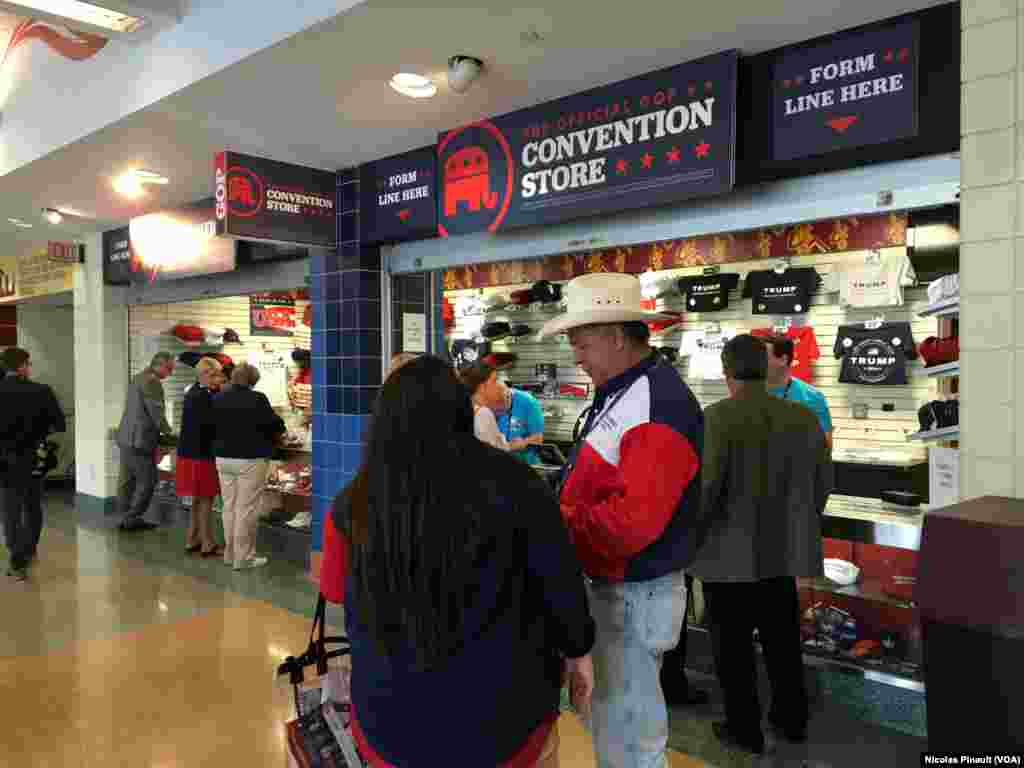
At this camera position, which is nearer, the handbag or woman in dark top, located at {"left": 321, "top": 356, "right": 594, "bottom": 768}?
woman in dark top, located at {"left": 321, "top": 356, "right": 594, "bottom": 768}

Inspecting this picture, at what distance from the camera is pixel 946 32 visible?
129 inches

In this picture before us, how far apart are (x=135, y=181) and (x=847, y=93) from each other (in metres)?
5.58

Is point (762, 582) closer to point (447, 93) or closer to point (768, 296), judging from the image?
point (447, 93)

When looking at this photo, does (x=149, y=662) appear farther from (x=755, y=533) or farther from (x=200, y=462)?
(x=755, y=533)

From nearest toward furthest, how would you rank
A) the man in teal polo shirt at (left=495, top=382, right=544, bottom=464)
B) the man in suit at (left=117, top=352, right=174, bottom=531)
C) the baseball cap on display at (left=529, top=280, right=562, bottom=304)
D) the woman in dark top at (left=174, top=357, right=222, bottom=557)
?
the man in teal polo shirt at (left=495, top=382, right=544, bottom=464)
the woman in dark top at (left=174, top=357, right=222, bottom=557)
the baseball cap on display at (left=529, top=280, right=562, bottom=304)
the man in suit at (left=117, top=352, right=174, bottom=531)

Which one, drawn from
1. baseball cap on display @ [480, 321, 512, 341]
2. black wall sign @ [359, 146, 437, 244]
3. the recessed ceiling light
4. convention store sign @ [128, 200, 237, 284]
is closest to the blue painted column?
black wall sign @ [359, 146, 437, 244]

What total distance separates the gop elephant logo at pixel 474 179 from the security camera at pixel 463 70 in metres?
0.76

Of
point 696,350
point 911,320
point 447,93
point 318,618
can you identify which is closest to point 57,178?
point 447,93

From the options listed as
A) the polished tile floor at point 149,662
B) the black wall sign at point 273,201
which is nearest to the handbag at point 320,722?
the polished tile floor at point 149,662

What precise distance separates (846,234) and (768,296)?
91 cm

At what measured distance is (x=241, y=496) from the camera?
6.57 meters

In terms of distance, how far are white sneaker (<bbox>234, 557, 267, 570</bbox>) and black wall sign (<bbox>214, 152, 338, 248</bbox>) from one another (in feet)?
9.03

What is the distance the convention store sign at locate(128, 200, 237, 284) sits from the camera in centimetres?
712

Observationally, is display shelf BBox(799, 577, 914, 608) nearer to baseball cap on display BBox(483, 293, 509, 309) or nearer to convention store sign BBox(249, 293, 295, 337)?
baseball cap on display BBox(483, 293, 509, 309)
